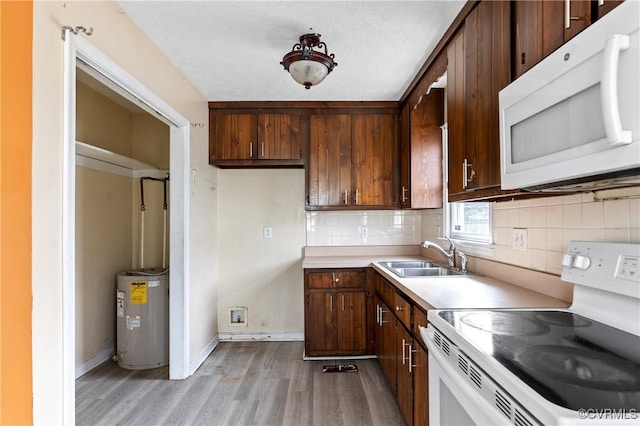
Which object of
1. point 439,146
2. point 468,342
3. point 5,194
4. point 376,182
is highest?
point 439,146

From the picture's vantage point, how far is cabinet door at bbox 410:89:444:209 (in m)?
2.88

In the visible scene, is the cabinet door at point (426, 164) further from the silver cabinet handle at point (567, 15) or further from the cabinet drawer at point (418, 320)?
the silver cabinet handle at point (567, 15)

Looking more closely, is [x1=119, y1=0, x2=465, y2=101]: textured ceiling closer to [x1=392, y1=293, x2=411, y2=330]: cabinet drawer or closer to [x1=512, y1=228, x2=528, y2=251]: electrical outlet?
[x1=512, y1=228, x2=528, y2=251]: electrical outlet

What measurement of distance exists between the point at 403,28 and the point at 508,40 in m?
0.73

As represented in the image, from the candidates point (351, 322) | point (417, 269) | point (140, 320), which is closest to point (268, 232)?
point (351, 322)

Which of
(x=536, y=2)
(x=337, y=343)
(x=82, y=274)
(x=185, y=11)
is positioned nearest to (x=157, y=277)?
(x=82, y=274)

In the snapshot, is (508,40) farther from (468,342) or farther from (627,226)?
(468,342)

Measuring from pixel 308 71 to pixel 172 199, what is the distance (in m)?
1.44

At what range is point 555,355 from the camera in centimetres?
88

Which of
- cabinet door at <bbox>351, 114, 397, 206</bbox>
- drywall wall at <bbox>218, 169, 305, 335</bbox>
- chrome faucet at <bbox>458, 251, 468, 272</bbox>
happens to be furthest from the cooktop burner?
drywall wall at <bbox>218, 169, 305, 335</bbox>

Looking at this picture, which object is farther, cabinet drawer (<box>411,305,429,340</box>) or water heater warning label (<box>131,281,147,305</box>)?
water heater warning label (<box>131,281,147,305</box>)

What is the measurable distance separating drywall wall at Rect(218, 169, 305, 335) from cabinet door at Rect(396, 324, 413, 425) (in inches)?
64.5

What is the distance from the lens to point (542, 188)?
1.19m

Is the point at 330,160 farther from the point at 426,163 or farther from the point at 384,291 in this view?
the point at 384,291
